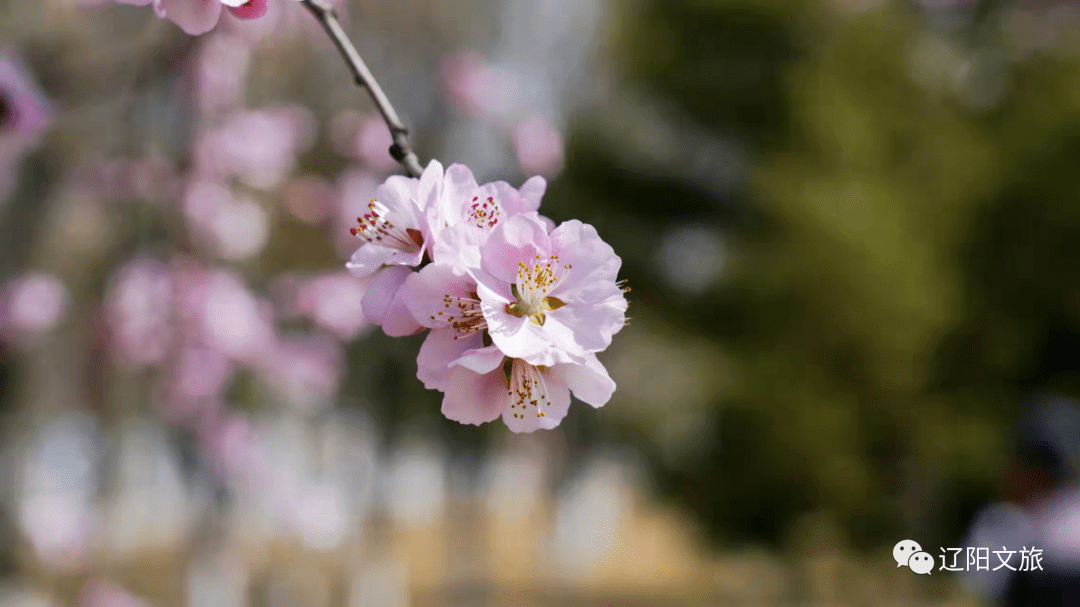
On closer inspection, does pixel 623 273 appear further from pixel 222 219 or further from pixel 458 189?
pixel 458 189

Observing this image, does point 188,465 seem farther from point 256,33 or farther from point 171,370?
point 256,33

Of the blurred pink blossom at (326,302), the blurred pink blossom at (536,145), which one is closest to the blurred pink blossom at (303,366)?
the blurred pink blossom at (326,302)

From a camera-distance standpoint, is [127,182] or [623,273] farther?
[623,273]

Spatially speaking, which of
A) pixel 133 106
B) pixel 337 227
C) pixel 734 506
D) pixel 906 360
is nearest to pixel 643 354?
pixel 734 506

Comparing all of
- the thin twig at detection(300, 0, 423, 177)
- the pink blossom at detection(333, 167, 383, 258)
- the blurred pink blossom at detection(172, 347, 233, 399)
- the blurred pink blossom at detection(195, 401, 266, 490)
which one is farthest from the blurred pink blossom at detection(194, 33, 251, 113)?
the thin twig at detection(300, 0, 423, 177)

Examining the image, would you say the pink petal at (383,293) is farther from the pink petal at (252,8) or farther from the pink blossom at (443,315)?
the pink petal at (252,8)

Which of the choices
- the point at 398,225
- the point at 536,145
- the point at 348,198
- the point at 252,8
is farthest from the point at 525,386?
the point at 348,198
